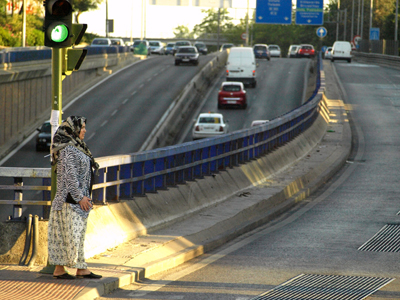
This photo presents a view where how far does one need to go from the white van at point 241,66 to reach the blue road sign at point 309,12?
836 inches

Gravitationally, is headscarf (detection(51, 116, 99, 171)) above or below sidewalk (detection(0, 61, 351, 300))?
above

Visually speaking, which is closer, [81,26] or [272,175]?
[81,26]

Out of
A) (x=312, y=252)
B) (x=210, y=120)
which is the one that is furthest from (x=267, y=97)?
(x=312, y=252)

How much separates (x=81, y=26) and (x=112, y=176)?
2.30 m

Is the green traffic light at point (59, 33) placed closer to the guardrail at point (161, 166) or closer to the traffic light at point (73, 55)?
the traffic light at point (73, 55)

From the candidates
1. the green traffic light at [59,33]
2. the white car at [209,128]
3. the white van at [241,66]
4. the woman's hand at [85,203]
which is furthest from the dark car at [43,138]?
the woman's hand at [85,203]

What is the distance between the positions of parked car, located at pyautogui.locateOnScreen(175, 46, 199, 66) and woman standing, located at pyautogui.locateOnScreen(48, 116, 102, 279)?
59855 millimetres

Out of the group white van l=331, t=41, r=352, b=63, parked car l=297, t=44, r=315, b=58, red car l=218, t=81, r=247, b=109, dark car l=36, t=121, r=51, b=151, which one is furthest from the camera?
parked car l=297, t=44, r=315, b=58

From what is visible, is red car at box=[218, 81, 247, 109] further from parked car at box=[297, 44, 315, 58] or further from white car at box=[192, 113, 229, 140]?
parked car at box=[297, 44, 315, 58]

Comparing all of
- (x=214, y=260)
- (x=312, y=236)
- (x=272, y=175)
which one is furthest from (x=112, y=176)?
(x=272, y=175)

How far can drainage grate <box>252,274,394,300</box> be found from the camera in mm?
7727

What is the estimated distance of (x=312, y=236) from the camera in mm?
11398

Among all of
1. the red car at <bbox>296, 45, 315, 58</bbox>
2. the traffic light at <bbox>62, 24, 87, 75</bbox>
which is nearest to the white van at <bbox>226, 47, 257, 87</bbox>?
the red car at <bbox>296, 45, 315, 58</bbox>

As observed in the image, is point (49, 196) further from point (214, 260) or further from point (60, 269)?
point (214, 260)
